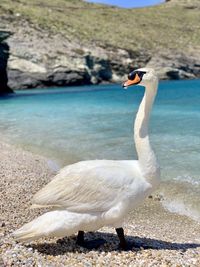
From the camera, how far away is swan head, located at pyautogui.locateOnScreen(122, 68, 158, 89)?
6309mm

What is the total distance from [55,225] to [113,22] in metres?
120

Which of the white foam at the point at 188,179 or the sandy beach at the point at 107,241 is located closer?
the sandy beach at the point at 107,241

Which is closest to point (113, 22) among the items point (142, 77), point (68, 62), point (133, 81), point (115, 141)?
point (68, 62)

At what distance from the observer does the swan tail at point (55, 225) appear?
5.79 metres

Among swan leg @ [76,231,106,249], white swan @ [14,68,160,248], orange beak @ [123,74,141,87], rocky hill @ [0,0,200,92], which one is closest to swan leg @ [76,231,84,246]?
swan leg @ [76,231,106,249]

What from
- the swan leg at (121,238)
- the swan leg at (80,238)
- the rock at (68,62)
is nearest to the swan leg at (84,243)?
the swan leg at (80,238)

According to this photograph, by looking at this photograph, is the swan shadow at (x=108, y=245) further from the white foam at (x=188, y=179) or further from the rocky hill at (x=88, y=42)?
the rocky hill at (x=88, y=42)

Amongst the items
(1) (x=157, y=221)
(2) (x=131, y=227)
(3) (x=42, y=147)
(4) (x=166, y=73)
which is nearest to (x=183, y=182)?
(1) (x=157, y=221)

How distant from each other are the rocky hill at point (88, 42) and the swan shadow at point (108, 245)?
173 ft

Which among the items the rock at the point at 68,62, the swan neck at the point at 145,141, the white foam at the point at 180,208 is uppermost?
the swan neck at the point at 145,141

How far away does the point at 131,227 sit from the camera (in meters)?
8.56

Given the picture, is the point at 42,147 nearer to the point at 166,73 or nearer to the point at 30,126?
the point at 30,126

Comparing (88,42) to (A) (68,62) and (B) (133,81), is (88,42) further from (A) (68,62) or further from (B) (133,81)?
(B) (133,81)

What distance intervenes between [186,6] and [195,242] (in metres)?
A: 157
